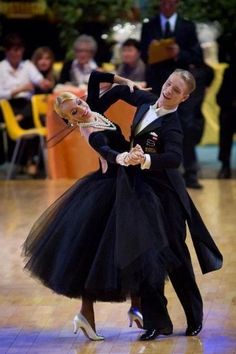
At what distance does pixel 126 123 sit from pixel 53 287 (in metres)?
1.46

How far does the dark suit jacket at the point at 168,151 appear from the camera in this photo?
5176mm

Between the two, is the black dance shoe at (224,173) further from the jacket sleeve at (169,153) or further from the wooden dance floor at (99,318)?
the jacket sleeve at (169,153)

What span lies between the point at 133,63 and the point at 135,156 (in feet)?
19.6

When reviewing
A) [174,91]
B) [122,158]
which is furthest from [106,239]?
[174,91]

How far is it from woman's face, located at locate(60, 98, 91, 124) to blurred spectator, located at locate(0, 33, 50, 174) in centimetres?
615

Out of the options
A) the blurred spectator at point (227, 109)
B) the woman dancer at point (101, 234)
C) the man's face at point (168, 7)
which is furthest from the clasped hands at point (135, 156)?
the blurred spectator at point (227, 109)

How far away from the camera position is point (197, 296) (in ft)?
17.9

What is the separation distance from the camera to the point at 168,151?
518 centimetres

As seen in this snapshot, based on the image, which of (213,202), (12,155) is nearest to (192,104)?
(213,202)

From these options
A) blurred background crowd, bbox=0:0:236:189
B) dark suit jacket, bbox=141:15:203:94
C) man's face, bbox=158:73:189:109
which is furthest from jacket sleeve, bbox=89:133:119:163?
dark suit jacket, bbox=141:15:203:94

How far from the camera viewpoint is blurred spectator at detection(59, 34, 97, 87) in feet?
36.4

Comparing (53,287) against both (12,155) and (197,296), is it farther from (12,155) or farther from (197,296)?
(12,155)

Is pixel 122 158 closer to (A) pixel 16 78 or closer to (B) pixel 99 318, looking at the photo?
(B) pixel 99 318

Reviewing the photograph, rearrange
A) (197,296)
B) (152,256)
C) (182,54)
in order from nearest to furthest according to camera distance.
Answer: (152,256), (197,296), (182,54)
